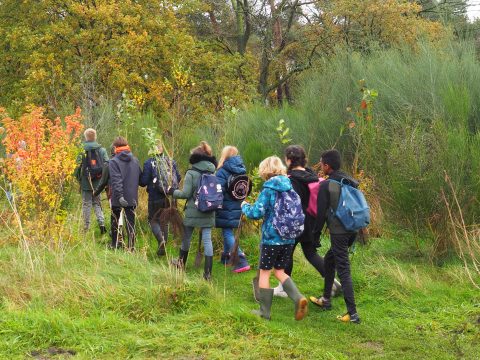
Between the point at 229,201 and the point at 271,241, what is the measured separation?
76.1 inches

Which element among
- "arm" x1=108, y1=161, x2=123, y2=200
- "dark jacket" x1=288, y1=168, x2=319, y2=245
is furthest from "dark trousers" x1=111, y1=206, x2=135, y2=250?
"dark jacket" x1=288, y1=168, x2=319, y2=245

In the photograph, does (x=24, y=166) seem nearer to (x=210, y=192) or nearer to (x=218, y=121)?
(x=210, y=192)

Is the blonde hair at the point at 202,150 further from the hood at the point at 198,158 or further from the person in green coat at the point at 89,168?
the person in green coat at the point at 89,168

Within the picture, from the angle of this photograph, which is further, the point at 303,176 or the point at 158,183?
the point at 158,183

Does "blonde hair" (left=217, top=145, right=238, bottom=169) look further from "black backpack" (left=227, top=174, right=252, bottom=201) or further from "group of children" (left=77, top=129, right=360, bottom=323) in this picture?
"black backpack" (left=227, top=174, right=252, bottom=201)

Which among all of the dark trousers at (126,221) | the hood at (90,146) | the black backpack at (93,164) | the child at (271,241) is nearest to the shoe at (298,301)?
the child at (271,241)

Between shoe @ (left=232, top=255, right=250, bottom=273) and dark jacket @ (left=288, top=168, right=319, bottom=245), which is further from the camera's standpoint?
shoe @ (left=232, top=255, right=250, bottom=273)

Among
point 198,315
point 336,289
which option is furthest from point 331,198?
point 198,315

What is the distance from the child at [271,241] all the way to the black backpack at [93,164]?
3.74 meters

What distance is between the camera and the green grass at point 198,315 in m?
4.68

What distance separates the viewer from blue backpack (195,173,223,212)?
261 inches

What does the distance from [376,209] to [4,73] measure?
18.9 metres

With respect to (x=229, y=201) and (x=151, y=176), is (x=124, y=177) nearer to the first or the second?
(x=151, y=176)

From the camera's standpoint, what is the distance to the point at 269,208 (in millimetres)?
5430
